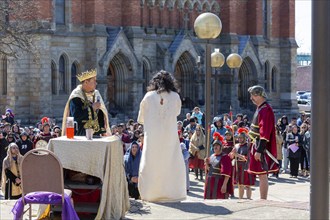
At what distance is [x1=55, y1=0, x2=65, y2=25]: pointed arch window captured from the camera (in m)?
33.9

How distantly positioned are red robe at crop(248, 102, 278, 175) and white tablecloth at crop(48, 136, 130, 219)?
323 centimetres

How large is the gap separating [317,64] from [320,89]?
6.8 inches

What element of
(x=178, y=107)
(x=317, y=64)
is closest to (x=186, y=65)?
(x=178, y=107)

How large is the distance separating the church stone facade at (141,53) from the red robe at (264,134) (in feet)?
55.5

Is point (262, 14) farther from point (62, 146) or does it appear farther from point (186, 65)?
point (62, 146)

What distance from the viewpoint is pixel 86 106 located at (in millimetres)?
9352

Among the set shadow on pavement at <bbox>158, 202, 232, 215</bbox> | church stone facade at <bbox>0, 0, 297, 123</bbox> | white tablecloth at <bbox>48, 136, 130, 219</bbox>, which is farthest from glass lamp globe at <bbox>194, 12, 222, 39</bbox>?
church stone facade at <bbox>0, 0, 297, 123</bbox>

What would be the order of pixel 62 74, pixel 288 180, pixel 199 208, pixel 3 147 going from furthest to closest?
pixel 62 74, pixel 288 180, pixel 3 147, pixel 199 208

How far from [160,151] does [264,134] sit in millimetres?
1958

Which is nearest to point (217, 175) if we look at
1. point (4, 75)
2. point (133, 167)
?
point (133, 167)

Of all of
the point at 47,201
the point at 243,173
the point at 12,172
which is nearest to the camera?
the point at 47,201

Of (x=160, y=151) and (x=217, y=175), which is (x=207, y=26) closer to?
(x=217, y=175)

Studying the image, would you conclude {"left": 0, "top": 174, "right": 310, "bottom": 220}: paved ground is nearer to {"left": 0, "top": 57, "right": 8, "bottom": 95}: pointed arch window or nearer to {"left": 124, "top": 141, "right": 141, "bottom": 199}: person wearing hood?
{"left": 124, "top": 141, "right": 141, "bottom": 199}: person wearing hood

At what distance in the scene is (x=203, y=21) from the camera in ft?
43.1
